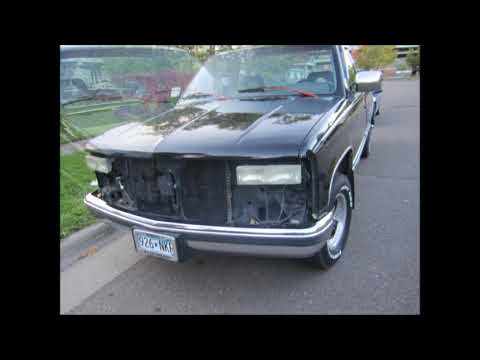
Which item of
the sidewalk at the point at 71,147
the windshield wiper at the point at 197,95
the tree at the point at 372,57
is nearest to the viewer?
the windshield wiper at the point at 197,95

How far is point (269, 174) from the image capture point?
215 cm

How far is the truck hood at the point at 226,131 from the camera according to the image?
2.18 metres

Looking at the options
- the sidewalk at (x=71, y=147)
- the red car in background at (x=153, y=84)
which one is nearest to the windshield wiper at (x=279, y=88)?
the sidewalk at (x=71, y=147)

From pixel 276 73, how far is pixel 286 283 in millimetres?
1923

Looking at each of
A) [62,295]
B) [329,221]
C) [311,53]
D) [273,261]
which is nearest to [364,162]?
[311,53]

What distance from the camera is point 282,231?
7.12ft

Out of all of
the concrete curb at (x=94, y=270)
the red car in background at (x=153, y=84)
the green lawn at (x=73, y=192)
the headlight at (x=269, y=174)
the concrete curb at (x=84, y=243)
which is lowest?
the concrete curb at (x=94, y=270)

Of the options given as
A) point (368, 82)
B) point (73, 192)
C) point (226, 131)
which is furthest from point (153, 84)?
point (226, 131)

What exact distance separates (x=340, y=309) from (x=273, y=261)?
780 mm

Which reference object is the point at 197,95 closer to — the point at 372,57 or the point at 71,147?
the point at 71,147

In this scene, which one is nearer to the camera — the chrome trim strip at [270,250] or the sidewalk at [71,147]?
the chrome trim strip at [270,250]

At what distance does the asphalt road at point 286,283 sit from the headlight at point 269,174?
0.94 metres

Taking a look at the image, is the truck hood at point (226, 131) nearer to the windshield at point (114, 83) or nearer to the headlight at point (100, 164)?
the headlight at point (100, 164)

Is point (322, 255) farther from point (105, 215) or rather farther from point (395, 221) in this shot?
point (105, 215)
